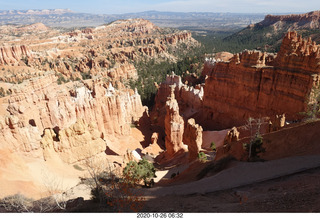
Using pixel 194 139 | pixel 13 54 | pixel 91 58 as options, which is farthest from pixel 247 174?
pixel 13 54

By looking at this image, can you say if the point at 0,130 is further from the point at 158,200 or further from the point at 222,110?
the point at 222,110

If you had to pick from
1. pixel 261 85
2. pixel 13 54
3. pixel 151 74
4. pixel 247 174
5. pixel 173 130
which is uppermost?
pixel 261 85

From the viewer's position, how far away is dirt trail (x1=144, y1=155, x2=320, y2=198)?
11844 mm

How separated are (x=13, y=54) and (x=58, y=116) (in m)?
82.0

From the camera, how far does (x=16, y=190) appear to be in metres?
12.7

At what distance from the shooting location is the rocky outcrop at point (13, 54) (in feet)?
267

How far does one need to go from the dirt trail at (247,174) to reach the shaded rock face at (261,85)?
14999mm

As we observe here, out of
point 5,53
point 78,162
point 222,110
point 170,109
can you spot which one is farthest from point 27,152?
point 5,53

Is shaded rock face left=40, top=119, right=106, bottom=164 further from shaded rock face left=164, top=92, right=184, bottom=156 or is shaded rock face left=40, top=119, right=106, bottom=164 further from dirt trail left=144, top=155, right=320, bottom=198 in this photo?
shaded rock face left=164, top=92, right=184, bottom=156

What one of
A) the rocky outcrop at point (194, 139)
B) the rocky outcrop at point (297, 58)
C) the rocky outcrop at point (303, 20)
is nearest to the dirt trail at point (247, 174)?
the rocky outcrop at point (194, 139)

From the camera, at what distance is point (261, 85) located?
29453 millimetres

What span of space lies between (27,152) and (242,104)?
28519mm

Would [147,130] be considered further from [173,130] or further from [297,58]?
[297,58]

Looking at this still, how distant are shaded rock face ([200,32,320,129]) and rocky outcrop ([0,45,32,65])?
79.0m
